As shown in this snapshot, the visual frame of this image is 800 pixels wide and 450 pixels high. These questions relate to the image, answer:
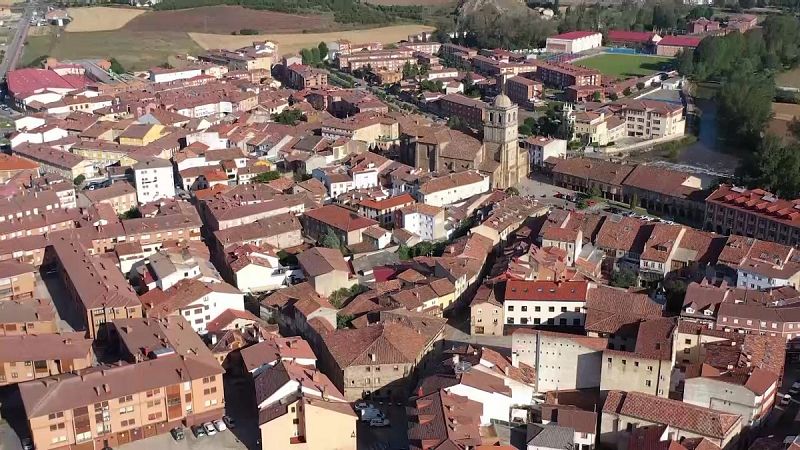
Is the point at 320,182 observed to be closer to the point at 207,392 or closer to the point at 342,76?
the point at 207,392

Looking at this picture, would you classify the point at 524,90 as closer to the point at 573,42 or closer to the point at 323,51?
the point at 573,42

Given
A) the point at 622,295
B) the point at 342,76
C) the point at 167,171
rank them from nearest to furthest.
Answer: the point at 622,295 < the point at 167,171 < the point at 342,76

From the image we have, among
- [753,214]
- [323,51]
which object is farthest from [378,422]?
[323,51]

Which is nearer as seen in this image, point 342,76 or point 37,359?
point 37,359

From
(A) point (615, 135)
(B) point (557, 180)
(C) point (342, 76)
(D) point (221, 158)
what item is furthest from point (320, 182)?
(C) point (342, 76)

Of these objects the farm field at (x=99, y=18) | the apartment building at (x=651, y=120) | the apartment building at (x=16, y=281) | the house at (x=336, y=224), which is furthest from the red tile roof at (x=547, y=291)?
the farm field at (x=99, y=18)
